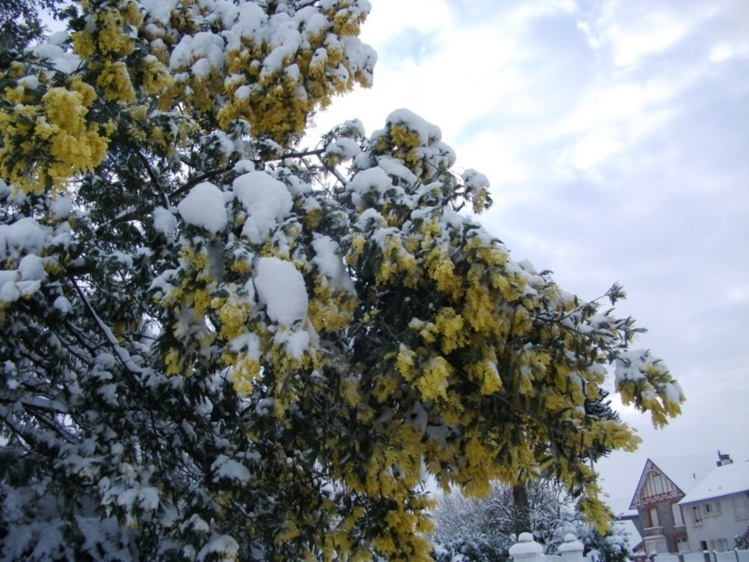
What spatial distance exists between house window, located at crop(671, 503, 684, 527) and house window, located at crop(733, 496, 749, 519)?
7369 mm

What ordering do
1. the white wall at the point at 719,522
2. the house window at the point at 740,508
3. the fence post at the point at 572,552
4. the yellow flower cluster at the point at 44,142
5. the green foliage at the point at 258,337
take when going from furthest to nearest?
the white wall at the point at 719,522, the house window at the point at 740,508, the fence post at the point at 572,552, the green foliage at the point at 258,337, the yellow flower cluster at the point at 44,142

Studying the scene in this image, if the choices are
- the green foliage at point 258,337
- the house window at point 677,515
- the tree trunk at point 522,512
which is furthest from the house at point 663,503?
the green foliage at point 258,337

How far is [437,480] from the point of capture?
4.91m

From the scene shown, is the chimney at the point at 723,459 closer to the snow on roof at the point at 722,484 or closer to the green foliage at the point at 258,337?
Answer: the snow on roof at the point at 722,484

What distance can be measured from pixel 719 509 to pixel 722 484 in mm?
1455

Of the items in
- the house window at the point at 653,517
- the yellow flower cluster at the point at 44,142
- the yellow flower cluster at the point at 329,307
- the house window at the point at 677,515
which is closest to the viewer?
the yellow flower cluster at the point at 44,142

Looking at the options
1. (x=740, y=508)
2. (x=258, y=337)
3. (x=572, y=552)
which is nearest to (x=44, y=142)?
Answer: (x=258, y=337)

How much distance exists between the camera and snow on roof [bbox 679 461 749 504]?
111ft

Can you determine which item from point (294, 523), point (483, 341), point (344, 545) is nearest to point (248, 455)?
point (294, 523)

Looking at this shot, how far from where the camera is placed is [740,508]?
3338cm

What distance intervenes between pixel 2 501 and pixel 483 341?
158 inches

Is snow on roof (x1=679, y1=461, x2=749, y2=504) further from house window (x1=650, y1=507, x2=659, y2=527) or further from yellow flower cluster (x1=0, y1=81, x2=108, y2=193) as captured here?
yellow flower cluster (x1=0, y1=81, x2=108, y2=193)

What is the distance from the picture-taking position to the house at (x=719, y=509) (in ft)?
109

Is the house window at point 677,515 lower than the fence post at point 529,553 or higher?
higher
